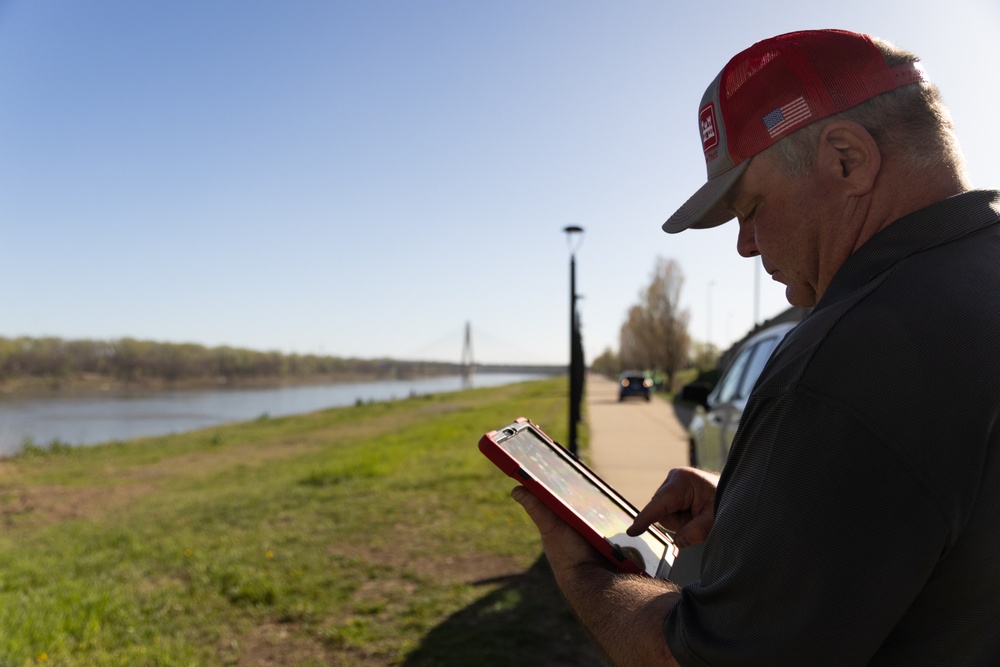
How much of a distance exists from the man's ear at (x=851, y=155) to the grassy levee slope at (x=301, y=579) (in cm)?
358

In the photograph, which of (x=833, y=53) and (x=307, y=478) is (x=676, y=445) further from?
(x=833, y=53)

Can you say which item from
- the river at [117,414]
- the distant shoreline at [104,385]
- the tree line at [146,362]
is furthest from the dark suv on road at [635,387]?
the tree line at [146,362]

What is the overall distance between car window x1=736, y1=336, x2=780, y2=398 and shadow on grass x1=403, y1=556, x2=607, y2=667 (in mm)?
2144

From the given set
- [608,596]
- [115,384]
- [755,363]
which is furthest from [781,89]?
[115,384]

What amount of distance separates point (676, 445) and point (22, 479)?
639 inches

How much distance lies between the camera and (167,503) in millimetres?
11609

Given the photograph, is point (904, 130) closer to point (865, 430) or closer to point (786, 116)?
point (786, 116)

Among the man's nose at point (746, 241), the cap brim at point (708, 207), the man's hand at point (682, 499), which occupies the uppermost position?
the cap brim at point (708, 207)

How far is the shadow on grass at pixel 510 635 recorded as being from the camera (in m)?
4.12

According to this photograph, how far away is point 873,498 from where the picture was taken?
3.05ft

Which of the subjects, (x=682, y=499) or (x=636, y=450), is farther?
(x=636, y=450)

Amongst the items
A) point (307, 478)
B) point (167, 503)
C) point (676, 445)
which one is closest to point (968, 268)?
point (307, 478)

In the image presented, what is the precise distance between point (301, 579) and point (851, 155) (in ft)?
17.5

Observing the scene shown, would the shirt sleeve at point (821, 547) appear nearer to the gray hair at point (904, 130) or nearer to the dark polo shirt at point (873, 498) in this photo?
the dark polo shirt at point (873, 498)
